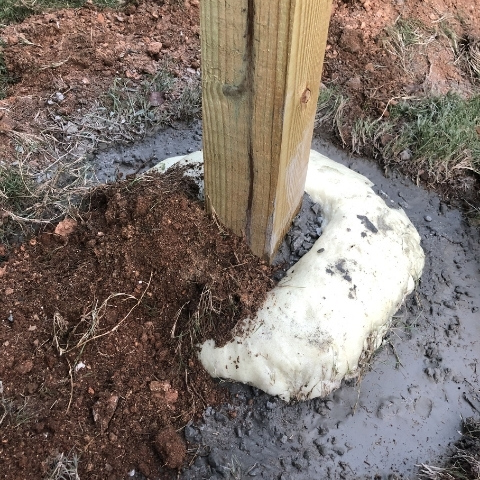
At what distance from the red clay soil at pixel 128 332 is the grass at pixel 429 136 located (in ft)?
4.68

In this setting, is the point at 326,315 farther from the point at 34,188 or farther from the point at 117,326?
the point at 34,188

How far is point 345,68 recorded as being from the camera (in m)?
3.39

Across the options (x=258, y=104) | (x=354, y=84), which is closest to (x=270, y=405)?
(x=258, y=104)

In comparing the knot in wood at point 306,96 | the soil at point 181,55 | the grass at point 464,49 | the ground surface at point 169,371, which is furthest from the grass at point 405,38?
the knot in wood at point 306,96

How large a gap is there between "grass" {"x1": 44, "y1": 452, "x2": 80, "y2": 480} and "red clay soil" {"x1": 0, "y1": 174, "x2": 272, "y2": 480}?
30mm

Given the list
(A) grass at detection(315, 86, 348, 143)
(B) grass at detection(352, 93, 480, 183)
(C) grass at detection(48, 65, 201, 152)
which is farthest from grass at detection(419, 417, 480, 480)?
(C) grass at detection(48, 65, 201, 152)

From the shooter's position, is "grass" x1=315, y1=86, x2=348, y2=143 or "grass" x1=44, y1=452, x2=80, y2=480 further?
"grass" x1=315, y1=86, x2=348, y2=143

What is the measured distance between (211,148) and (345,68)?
207 centimetres

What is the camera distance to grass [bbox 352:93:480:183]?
2932 millimetres

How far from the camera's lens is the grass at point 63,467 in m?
1.72

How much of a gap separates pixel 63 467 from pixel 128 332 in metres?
0.54

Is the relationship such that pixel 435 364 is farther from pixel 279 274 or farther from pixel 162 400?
pixel 162 400

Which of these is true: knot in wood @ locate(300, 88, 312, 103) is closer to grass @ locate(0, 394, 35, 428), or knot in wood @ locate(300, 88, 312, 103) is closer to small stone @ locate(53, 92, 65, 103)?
grass @ locate(0, 394, 35, 428)

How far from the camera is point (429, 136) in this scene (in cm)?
297
